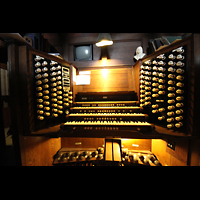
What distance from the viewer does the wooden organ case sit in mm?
1221

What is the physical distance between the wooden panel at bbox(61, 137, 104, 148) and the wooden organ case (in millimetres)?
683

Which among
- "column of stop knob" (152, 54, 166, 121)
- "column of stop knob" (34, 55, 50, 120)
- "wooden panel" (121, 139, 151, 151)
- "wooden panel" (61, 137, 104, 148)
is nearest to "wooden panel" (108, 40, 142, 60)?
"column of stop knob" (152, 54, 166, 121)

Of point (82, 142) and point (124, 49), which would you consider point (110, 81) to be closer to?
point (124, 49)

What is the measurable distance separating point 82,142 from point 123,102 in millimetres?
1360

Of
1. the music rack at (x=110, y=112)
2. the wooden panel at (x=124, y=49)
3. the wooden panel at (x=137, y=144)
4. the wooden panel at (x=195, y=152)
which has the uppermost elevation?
the wooden panel at (x=124, y=49)

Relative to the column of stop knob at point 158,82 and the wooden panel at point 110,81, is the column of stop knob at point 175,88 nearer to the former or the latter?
the column of stop knob at point 158,82

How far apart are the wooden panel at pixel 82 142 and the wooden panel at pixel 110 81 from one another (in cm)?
122

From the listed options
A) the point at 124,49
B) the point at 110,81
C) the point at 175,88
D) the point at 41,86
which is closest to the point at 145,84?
the point at 175,88

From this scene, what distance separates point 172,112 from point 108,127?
1.00 m

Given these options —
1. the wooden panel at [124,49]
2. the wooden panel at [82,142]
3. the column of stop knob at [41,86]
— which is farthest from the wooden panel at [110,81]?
the wooden panel at [82,142]

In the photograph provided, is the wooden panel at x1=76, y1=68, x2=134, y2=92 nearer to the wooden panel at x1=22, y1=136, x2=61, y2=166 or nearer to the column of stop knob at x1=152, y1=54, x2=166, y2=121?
the column of stop knob at x1=152, y1=54, x2=166, y2=121

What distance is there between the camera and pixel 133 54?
2303 mm

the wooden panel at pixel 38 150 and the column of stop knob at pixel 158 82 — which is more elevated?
the column of stop knob at pixel 158 82

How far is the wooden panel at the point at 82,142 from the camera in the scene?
2041mm
